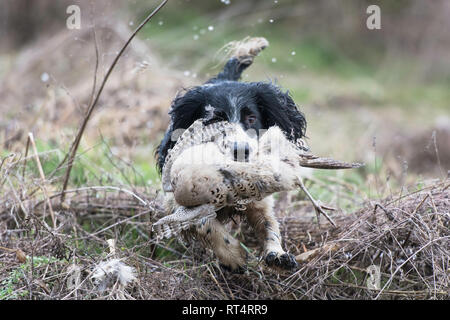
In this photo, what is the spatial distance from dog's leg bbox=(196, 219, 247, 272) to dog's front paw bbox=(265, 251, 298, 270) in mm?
201

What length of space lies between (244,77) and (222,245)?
82.2 inches

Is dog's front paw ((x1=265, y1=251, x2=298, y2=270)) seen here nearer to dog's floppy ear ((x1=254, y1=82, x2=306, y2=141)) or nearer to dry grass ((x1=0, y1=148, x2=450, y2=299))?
dry grass ((x1=0, y1=148, x2=450, y2=299))

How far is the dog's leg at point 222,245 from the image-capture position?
135 inches

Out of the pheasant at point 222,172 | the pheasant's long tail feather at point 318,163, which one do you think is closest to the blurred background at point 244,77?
the pheasant at point 222,172

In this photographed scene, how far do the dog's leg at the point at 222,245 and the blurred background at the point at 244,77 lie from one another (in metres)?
1.13

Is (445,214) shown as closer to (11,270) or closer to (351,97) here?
(11,270)

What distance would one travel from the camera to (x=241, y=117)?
386cm

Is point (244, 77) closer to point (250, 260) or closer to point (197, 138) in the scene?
point (250, 260)

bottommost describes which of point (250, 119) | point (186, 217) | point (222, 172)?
point (186, 217)

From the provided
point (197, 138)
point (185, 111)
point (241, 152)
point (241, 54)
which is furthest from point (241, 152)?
point (241, 54)

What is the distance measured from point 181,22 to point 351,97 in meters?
3.56

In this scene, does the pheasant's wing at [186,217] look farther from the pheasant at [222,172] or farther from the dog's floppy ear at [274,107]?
the dog's floppy ear at [274,107]

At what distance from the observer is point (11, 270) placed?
3396 mm

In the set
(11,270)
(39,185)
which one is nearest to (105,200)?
(39,185)
